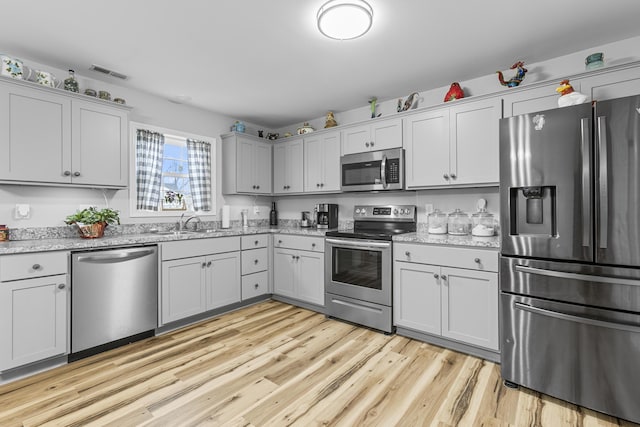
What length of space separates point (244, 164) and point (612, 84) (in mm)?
3643

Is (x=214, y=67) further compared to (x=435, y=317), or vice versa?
(x=214, y=67)

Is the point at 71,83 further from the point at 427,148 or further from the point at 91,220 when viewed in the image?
the point at 427,148

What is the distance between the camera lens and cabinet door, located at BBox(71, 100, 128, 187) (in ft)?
8.89

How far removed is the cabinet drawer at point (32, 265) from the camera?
2057 mm

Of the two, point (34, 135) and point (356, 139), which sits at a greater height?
point (356, 139)

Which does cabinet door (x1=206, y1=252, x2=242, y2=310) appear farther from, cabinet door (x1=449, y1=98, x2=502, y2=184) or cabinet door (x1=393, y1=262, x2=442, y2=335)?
cabinet door (x1=449, y1=98, x2=502, y2=184)

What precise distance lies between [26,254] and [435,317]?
10.2 feet

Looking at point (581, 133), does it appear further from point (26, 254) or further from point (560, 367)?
point (26, 254)

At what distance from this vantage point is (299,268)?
3.69 meters

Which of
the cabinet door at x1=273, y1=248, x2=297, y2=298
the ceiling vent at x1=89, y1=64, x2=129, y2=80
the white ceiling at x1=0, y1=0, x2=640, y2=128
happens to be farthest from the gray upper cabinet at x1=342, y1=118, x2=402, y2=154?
the ceiling vent at x1=89, y1=64, x2=129, y2=80

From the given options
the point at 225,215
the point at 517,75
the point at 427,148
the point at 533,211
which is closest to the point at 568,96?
the point at 517,75

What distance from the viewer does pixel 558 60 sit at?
2654 mm

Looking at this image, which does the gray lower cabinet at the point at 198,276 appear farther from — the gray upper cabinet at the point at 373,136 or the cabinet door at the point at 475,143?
the cabinet door at the point at 475,143

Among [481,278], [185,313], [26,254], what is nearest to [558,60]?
[481,278]
